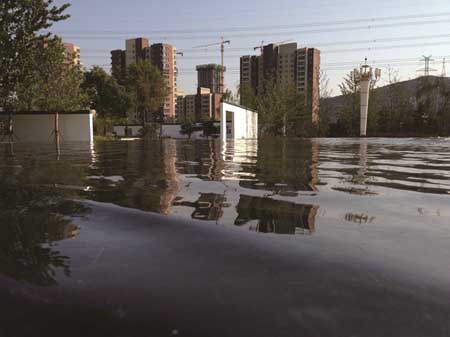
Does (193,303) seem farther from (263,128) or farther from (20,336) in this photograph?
(263,128)

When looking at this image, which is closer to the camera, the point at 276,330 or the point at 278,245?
the point at 276,330

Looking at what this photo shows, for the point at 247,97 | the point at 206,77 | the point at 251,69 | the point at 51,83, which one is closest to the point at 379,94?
the point at 247,97

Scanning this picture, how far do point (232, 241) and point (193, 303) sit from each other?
729 millimetres

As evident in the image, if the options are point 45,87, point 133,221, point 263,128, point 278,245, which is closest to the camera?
point 278,245

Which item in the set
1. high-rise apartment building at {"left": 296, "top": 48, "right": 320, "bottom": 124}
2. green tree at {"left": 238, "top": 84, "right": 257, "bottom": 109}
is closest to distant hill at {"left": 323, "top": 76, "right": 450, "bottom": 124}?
high-rise apartment building at {"left": 296, "top": 48, "right": 320, "bottom": 124}

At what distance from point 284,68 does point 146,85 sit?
18.0m

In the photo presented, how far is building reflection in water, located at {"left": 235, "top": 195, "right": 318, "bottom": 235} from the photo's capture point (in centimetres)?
226

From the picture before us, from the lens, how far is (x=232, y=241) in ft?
6.56

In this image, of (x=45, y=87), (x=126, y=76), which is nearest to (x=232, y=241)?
(x=45, y=87)

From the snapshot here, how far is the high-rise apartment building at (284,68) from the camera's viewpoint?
146 ft

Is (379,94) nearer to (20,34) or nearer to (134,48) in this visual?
(20,34)

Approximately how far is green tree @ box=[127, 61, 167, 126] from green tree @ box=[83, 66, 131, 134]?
286 centimetres

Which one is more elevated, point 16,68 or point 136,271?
point 16,68

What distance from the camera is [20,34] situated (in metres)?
17.2
